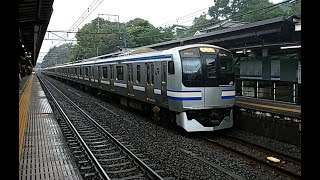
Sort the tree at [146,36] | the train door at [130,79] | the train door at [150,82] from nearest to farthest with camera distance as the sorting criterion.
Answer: the train door at [150,82]
the train door at [130,79]
the tree at [146,36]

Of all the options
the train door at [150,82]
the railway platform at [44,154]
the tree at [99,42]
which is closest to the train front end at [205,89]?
the train door at [150,82]

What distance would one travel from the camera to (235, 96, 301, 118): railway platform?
8907mm

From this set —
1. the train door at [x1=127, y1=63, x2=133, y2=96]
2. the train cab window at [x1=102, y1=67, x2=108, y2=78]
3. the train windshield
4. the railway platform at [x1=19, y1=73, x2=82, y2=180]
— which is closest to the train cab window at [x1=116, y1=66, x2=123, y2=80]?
the train door at [x1=127, y1=63, x2=133, y2=96]

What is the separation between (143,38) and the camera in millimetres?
36531

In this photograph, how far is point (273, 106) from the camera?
33.8ft

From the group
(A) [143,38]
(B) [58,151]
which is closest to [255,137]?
(B) [58,151]

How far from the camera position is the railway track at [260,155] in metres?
6.48

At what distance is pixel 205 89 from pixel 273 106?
2.45 meters

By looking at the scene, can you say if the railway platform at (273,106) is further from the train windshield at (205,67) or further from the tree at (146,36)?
the tree at (146,36)

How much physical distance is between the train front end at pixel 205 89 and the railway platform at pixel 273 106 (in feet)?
A: 3.50

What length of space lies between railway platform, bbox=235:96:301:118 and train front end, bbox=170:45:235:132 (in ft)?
3.50

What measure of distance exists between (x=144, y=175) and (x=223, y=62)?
16.3 feet

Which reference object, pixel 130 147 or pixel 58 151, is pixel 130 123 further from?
pixel 58 151

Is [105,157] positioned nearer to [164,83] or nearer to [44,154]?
[44,154]
